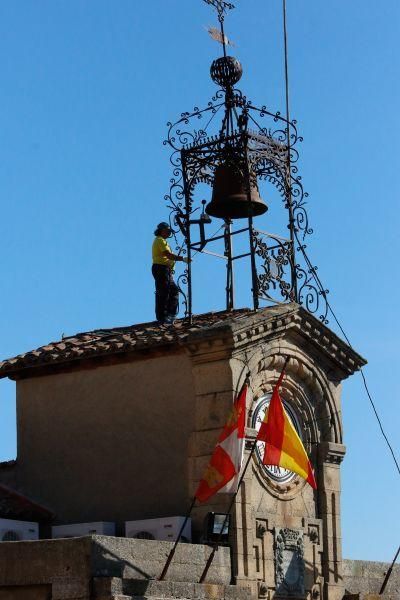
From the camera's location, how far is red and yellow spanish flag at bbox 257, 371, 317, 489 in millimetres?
21953

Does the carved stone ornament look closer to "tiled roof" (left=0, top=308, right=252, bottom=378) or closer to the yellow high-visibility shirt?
"tiled roof" (left=0, top=308, right=252, bottom=378)

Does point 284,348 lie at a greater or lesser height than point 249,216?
lesser

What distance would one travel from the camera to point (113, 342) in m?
24.0

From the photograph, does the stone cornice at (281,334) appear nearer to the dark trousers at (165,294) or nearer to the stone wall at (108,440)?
the stone wall at (108,440)

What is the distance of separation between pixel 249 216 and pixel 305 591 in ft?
18.4

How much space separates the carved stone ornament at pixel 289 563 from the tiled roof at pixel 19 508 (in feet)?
11.6

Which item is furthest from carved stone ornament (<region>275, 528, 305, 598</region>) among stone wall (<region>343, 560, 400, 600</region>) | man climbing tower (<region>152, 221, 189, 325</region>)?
man climbing tower (<region>152, 221, 189, 325</region>)

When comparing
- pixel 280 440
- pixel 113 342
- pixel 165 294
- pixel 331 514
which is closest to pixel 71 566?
pixel 280 440

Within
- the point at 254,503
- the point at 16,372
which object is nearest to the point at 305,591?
the point at 254,503

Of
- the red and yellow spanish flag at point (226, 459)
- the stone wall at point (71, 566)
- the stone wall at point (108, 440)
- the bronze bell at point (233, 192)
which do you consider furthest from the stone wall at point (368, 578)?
the bronze bell at point (233, 192)

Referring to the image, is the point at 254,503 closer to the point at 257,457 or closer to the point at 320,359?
the point at 257,457

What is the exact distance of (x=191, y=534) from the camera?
2230 cm

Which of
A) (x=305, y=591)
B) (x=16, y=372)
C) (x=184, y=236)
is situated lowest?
(x=305, y=591)

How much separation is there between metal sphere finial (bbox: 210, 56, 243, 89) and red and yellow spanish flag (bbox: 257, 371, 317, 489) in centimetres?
534
